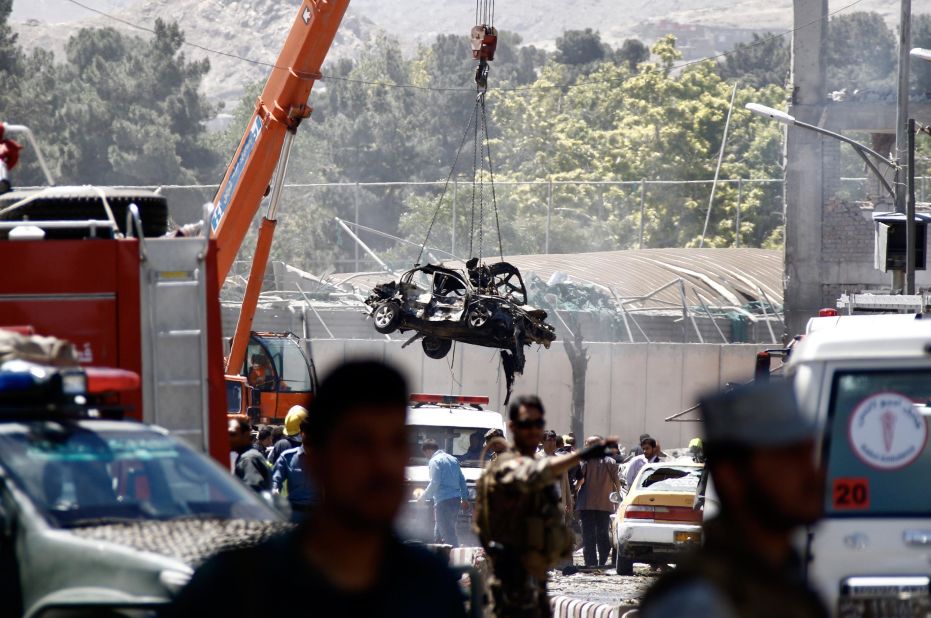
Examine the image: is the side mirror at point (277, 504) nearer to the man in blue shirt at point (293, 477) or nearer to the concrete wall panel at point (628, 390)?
the man in blue shirt at point (293, 477)

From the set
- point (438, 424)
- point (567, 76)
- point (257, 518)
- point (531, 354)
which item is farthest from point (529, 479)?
point (567, 76)

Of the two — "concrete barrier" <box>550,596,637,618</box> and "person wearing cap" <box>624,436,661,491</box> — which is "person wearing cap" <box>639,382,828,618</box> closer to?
"concrete barrier" <box>550,596,637,618</box>

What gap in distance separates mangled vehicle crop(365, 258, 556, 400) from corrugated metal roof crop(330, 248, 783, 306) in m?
19.9

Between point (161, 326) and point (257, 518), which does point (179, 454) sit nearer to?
point (257, 518)

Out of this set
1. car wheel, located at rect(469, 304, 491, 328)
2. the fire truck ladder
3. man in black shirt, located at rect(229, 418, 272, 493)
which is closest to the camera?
the fire truck ladder

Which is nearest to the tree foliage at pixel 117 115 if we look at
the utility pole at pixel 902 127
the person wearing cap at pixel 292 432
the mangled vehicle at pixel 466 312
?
the utility pole at pixel 902 127

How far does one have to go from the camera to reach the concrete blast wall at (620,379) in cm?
3516

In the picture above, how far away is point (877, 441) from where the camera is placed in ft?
23.1

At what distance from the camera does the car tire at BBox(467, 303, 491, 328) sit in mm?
21141

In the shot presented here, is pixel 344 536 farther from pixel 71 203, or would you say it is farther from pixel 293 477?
pixel 293 477

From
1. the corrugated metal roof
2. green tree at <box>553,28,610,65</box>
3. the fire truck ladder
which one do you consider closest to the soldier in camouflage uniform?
the fire truck ladder

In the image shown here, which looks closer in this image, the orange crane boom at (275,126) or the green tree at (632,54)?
the orange crane boom at (275,126)

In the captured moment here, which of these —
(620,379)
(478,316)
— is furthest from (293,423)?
(620,379)

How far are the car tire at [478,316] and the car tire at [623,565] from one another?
4.64 meters
